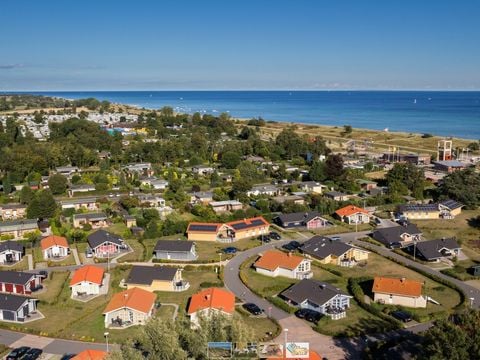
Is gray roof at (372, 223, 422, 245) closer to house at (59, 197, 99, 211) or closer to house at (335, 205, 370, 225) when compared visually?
house at (335, 205, 370, 225)

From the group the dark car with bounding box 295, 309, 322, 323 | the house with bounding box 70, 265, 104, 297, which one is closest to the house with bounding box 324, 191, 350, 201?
the dark car with bounding box 295, 309, 322, 323

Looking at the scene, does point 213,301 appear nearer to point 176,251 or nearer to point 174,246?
point 176,251

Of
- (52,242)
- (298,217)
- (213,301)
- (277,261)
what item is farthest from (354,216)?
(52,242)

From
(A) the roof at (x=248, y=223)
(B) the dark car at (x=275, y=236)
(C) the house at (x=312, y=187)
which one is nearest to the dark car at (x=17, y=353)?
(A) the roof at (x=248, y=223)

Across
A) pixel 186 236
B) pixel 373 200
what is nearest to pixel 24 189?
pixel 186 236

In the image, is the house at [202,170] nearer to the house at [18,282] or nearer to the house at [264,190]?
the house at [264,190]

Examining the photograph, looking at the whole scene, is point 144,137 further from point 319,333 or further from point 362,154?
point 319,333
